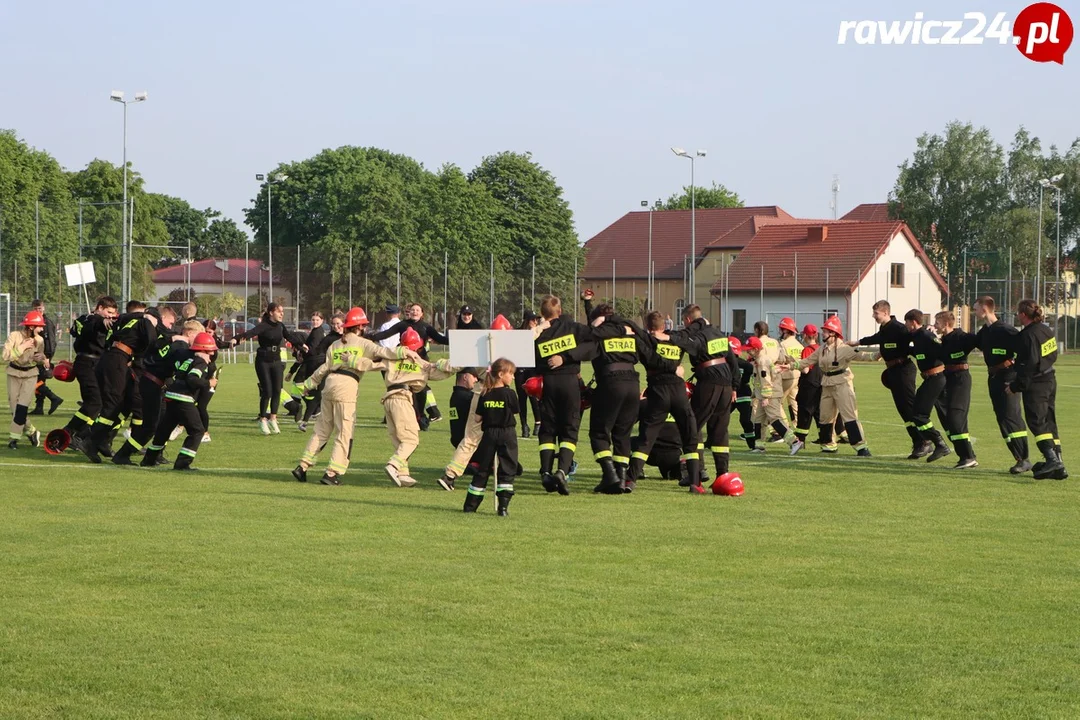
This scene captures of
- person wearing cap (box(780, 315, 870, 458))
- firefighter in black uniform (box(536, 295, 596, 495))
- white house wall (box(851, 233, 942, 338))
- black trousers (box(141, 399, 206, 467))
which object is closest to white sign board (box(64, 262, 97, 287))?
black trousers (box(141, 399, 206, 467))

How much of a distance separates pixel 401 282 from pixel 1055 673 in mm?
60839

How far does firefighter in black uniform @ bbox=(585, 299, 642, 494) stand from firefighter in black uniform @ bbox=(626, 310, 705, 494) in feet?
0.53

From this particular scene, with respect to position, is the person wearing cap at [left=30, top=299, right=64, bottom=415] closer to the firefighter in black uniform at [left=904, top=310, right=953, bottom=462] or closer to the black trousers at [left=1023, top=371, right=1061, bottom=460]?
the firefighter in black uniform at [left=904, top=310, right=953, bottom=462]


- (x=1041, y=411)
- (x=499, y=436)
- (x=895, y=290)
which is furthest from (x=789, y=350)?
(x=895, y=290)

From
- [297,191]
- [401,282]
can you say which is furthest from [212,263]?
[401,282]

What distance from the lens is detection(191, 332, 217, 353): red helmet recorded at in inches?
617

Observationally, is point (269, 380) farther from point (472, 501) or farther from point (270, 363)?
point (472, 501)

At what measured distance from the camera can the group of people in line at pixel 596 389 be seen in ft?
46.6

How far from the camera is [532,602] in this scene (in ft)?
27.7

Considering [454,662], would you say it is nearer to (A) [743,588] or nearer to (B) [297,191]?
(A) [743,588]

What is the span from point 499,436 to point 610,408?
229cm

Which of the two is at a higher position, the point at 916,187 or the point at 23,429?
the point at 916,187

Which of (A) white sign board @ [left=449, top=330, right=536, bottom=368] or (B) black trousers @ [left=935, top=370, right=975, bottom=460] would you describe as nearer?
(A) white sign board @ [left=449, top=330, right=536, bottom=368]

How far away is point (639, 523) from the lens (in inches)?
473
